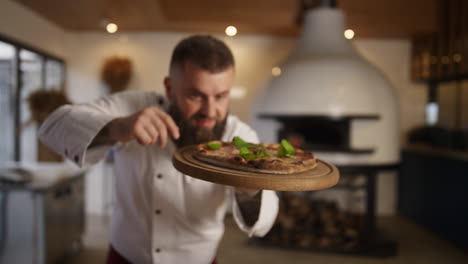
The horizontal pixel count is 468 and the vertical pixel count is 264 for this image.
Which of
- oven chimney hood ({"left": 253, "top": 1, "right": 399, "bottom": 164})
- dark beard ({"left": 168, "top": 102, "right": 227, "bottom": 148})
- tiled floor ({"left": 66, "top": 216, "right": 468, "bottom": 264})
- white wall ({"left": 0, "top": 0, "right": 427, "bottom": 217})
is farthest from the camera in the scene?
white wall ({"left": 0, "top": 0, "right": 427, "bottom": 217})

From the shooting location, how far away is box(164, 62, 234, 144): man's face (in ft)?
2.75

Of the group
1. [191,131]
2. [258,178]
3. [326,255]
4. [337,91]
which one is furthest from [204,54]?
[326,255]

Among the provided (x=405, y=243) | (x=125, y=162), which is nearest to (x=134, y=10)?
(x=125, y=162)

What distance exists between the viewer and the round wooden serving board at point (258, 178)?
0.67m

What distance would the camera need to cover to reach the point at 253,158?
83cm

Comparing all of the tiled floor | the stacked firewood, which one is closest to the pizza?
the tiled floor

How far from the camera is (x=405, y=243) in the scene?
3.29m

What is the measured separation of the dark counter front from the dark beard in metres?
2.94

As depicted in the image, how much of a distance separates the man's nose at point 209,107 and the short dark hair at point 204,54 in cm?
7

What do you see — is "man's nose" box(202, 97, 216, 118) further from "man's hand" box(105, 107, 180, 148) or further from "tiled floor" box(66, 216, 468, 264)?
"tiled floor" box(66, 216, 468, 264)

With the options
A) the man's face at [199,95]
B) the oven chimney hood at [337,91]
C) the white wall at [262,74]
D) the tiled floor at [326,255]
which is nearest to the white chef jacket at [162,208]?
the man's face at [199,95]

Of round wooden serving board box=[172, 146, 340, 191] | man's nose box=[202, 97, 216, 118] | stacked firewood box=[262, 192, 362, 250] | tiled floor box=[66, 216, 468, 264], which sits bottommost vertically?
tiled floor box=[66, 216, 468, 264]

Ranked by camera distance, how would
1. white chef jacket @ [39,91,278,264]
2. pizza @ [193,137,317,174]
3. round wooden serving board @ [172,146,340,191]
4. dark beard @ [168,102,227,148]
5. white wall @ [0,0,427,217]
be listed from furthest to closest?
white wall @ [0,0,427,217] < white chef jacket @ [39,91,278,264] < dark beard @ [168,102,227,148] < pizza @ [193,137,317,174] < round wooden serving board @ [172,146,340,191]

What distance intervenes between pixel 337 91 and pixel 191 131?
7.80 feet
